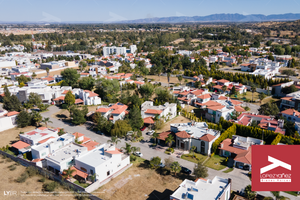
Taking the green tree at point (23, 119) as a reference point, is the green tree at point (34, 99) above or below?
above

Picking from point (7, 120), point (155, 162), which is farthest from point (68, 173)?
point (7, 120)

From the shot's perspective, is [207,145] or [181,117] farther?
[181,117]

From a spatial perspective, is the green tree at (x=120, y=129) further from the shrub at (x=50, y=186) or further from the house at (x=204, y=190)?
the house at (x=204, y=190)

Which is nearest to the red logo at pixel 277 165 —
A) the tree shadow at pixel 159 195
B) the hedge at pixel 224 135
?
the tree shadow at pixel 159 195

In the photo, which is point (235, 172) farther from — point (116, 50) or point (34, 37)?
point (34, 37)

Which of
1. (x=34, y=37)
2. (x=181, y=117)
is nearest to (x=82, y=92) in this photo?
(x=181, y=117)

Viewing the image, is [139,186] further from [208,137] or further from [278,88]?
[278,88]

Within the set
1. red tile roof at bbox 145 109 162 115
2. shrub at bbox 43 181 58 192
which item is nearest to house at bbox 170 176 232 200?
shrub at bbox 43 181 58 192
